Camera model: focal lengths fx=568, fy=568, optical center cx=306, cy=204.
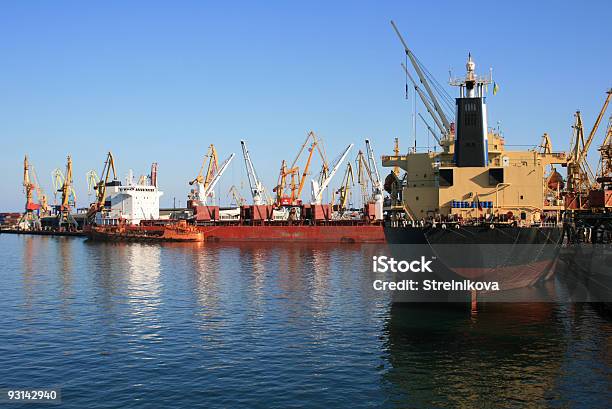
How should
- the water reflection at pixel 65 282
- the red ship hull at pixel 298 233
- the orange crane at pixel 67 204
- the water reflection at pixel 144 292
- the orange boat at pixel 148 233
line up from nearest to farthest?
1. the water reflection at pixel 144 292
2. the water reflection at pixel 65 282
3. the red ship hull at pixel 298 233
4. the orange boat at pixel 148 233
5. the orange crane at pixel 67 204

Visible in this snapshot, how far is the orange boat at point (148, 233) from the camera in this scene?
111m

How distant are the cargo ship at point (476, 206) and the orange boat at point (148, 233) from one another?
70.8m

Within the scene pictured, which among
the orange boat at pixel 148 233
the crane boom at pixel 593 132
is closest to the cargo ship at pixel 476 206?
the crane boom at pixel 593 132

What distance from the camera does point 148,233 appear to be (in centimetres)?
11831

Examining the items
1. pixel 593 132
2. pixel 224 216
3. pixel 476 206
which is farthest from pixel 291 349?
pixel 224 216

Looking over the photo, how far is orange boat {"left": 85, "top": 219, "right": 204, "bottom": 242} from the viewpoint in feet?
365

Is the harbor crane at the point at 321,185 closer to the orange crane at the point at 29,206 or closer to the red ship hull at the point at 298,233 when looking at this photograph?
the red ship hull at the point at 298,233

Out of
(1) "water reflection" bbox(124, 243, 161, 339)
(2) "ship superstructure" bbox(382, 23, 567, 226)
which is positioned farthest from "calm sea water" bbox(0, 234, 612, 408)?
(2) "ship superstructure" bbox(382, 23, 567, 226)

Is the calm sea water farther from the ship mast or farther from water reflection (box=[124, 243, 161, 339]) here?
the ship mast

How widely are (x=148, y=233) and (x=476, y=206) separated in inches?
3525

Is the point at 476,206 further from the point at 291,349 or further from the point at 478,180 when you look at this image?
the point at 291,349

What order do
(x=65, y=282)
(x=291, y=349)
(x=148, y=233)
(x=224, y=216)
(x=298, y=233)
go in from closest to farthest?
(x=291, y=349), (x=65, y=282), (x=298, y=233), (x=148, y=233), (x=224, y=216)

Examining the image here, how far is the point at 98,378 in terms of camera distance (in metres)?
24.1

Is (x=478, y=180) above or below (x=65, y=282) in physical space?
above
